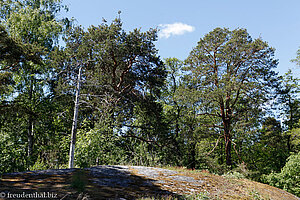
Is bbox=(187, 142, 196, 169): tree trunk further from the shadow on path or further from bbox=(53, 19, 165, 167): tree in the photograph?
the shadow on path

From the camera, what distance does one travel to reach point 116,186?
4652 millimetres

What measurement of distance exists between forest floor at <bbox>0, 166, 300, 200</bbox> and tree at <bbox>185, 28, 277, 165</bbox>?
8776mm

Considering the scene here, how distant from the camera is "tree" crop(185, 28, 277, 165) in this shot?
14.5 metres

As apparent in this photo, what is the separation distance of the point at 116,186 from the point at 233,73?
509 inches

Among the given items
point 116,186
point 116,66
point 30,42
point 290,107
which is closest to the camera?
point 116,186

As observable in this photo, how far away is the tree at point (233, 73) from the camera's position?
570 inches

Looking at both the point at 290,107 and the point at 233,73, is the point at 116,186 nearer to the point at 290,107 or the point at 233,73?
the point at 233,73

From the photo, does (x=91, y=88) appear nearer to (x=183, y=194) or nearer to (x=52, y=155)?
(x=52, y=155)

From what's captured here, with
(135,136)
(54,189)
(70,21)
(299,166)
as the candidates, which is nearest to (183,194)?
(54,189)

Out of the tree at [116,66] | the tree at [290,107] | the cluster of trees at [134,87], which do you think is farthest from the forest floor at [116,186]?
the tree at [290,107]

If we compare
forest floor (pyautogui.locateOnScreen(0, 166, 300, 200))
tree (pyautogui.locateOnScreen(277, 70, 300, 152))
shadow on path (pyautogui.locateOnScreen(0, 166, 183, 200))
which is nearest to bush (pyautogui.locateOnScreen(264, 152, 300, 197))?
tree (pyautogui.locateOnScreen(277, 70, 300, 152))

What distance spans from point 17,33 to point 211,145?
16.2m

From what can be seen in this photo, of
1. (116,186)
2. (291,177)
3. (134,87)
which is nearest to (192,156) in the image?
(291,177)

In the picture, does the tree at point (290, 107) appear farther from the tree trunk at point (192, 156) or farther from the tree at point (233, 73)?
the tree trunk at point (192, 156)
